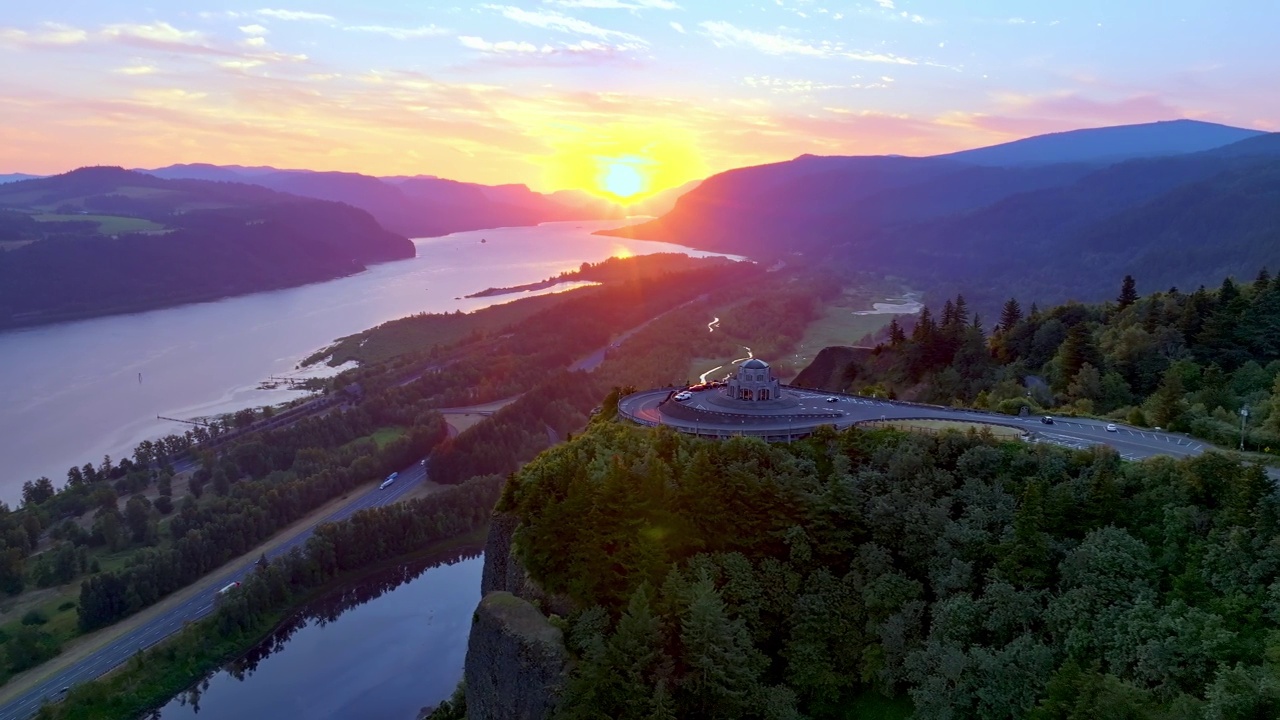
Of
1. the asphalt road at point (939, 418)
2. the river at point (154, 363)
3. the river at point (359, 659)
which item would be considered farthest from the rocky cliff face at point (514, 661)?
the river at point (154, 363)

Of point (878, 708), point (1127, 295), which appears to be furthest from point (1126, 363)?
point (878, 708)

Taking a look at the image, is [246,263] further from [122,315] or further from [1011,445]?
[1011,445]

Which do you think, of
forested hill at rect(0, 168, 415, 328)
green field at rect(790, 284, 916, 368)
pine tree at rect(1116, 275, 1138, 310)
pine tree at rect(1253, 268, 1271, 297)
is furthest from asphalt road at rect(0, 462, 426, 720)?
forested hill at rect(0, 168, 415, 328)

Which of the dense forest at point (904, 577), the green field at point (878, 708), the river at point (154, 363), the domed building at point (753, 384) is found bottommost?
the river at point (154, 363)

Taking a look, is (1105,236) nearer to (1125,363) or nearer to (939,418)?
(1125,363)

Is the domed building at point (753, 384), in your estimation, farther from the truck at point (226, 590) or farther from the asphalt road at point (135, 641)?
the asphalt road at point (135, 641)

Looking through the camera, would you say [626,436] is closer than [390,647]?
Yes

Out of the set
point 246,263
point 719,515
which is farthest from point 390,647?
point 246,263
